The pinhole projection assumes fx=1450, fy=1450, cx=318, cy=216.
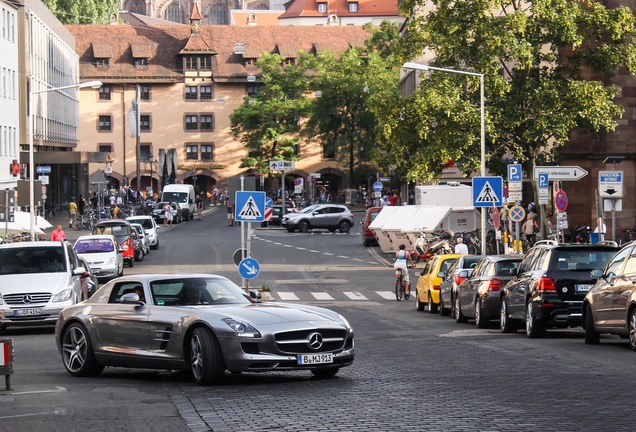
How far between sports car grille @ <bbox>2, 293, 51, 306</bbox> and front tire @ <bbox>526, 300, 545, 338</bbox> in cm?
917

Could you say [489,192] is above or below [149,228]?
above

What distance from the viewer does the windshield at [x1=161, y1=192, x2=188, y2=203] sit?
95.3 metres

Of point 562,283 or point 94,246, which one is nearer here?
point 562,283

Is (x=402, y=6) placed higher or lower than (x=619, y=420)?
higher

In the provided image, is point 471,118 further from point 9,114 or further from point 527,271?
point 9,114

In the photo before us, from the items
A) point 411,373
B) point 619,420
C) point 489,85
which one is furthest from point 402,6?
point 619,420

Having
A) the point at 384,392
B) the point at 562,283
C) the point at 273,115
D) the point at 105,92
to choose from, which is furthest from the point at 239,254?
the point at 105,92

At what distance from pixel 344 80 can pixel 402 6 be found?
55594 mm

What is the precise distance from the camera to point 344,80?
111562 mm

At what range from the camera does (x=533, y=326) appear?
80.2 feet

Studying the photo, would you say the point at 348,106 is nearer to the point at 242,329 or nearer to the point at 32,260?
the point at 32,260

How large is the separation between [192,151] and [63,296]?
100 meters

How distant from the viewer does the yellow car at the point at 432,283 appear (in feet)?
117

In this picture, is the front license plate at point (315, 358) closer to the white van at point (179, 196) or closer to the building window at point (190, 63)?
the white van at point (179, 196)
